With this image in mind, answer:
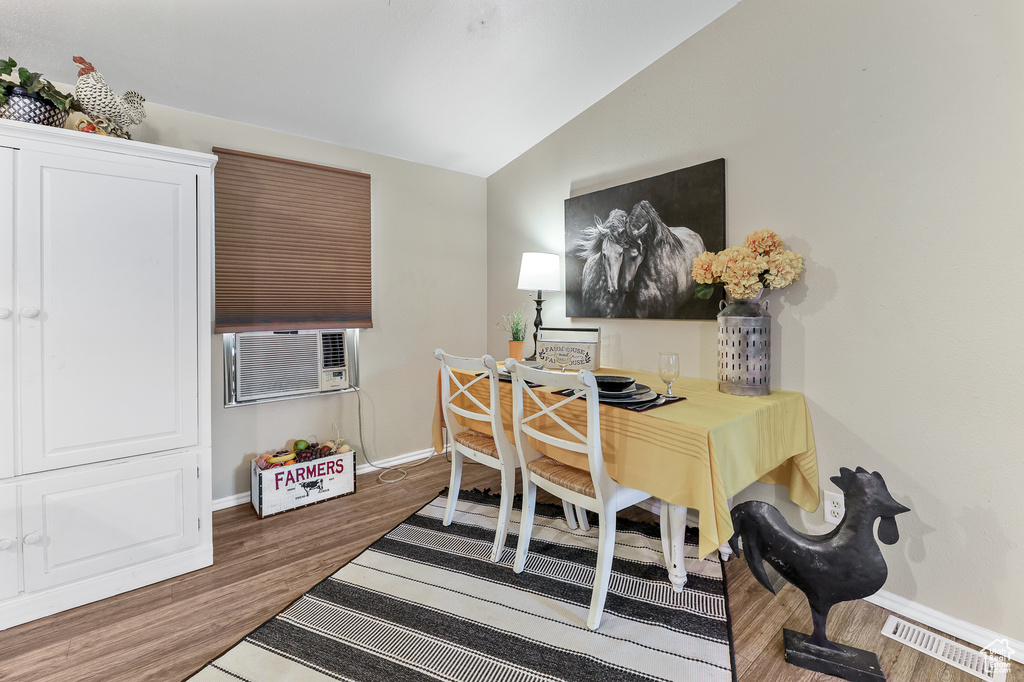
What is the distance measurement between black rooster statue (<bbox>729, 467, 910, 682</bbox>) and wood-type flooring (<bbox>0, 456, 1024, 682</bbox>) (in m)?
0.07

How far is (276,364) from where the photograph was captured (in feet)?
9.00

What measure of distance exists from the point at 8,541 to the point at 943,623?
3.50 m

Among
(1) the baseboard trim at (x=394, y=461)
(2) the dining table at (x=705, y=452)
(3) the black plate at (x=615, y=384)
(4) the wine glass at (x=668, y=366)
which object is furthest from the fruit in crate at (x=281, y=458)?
(4) the wine glass at (x=668, y=366)

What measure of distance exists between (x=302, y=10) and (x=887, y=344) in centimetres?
275

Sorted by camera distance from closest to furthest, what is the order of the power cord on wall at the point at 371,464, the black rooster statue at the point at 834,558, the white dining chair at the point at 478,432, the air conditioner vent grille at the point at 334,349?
the black rooster statue at the point at 834,558, the white dining chair at the point at 478,432, the air conditioner vent grille at the point at 334,349, the power cord on wall at the point at 371,464

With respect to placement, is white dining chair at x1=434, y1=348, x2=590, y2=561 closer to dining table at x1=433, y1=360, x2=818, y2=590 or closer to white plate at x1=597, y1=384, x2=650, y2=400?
dining table at x1=433, y1=360, x2=818, y2=590

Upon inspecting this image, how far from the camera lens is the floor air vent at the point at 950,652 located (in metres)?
1.42

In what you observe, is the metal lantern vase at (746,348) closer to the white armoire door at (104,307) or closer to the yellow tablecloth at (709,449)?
the yellow tablecloth at (709,449)

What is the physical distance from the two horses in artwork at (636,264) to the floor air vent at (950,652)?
1.52m

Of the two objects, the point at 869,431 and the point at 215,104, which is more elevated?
the point at 215,104

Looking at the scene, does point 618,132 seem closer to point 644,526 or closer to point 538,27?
point 538,27

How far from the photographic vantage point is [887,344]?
1714 millimetres

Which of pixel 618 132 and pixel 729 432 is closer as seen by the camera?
pixel 729 432

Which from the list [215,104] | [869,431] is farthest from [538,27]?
[869,431]
